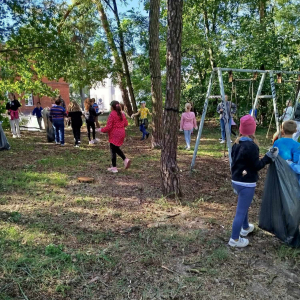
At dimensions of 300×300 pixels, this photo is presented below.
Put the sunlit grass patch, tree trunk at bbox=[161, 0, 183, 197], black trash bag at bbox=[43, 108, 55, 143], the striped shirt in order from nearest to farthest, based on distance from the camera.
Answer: tree trunk at bbox=[161, 0, 183, 197], the sunlit grass patch, the striped shirt, black trash bag at bbox=[43, 108, 55, 143]

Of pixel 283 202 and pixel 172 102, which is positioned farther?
pixel 172 102

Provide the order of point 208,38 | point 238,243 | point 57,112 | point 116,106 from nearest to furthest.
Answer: point 238,243
point 116,106
point 57,112
point 208,38

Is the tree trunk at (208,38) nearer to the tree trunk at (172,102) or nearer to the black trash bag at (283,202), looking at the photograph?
the tree trunk at (172,102)

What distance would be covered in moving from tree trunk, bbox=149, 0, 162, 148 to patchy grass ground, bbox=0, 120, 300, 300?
123 inches

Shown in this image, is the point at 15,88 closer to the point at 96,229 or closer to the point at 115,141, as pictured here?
the point at 115,141

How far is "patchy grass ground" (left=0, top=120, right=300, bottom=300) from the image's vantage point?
8.67 feet

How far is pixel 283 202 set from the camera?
325 centimetres

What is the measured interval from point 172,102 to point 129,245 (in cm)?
229

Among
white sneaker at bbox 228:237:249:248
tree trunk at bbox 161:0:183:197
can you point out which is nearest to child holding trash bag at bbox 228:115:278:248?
white sneaker at bbox 228:237:249:248

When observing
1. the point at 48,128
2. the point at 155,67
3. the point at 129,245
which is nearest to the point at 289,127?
the point at 129,245

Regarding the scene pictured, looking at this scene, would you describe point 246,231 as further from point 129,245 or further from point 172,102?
point 172,102

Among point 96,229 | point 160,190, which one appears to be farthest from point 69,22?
point 96,229

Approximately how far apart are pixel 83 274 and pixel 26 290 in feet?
1.68

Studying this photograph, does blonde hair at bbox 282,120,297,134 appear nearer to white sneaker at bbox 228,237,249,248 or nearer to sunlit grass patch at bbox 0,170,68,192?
white sneaker at bbox 228,237,249,248
